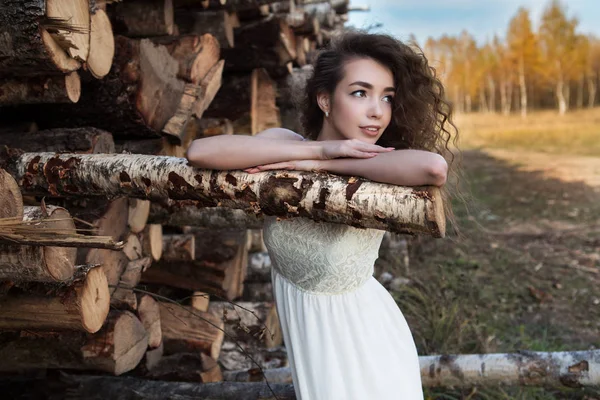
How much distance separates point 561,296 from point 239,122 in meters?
3.15

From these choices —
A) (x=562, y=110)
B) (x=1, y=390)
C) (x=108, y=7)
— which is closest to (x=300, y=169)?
(x=108, y=7)

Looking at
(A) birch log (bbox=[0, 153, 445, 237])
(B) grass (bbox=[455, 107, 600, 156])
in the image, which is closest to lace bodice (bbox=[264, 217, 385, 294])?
(A) birch log (bbox=[0, 153, 445, 237])

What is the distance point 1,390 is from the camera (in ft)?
9.31

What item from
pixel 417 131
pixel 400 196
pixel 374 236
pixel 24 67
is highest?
pixel 24 67

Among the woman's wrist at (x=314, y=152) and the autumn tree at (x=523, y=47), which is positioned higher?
the autumn tree at (x=523, y=47)

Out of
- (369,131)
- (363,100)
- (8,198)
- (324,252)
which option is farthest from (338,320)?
(8,198)

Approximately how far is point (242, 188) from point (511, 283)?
404 centimetres

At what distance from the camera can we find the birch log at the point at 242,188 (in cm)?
161

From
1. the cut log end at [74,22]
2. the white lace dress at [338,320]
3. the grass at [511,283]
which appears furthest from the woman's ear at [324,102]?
the cut log end at [74,22]

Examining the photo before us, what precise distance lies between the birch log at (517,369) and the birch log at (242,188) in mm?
1564

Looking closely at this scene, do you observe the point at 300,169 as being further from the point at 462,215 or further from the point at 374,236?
the point at 462,215

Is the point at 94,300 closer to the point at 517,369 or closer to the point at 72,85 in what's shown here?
the point at 72,85

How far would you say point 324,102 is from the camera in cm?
224

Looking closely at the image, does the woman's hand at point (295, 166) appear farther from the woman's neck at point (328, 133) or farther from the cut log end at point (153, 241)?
the cut log end at point (153, 241)
